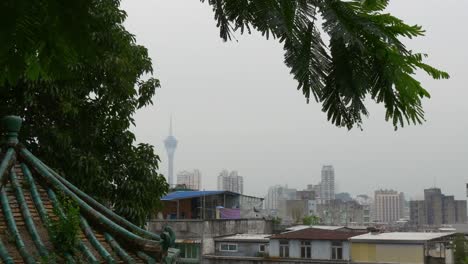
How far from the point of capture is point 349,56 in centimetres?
220

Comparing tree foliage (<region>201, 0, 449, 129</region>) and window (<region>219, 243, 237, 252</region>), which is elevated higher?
tree foliage (<region>201, 0, 449, 129</region>)

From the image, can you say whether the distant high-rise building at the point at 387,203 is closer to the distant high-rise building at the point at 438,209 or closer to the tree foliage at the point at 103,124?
the distant high-rise building at the point at 438,209

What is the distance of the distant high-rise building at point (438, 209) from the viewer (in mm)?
59556

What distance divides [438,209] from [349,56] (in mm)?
64196

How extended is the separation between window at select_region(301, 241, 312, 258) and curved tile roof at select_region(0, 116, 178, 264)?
70.4 ft

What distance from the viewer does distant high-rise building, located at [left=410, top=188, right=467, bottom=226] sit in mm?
59556

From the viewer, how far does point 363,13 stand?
2.19 m

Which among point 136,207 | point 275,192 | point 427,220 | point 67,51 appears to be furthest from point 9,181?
point 275,192

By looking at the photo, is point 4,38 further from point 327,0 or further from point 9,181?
point 9,181

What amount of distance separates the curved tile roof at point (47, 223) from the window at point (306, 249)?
21470 millimetres

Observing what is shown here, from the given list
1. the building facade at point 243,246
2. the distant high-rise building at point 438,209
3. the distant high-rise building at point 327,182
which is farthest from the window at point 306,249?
the distant high-rise building at point 327,182

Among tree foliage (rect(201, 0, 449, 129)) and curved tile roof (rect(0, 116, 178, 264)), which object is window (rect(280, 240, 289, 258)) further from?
tree foliage (rect(201, 0, 449, 129))

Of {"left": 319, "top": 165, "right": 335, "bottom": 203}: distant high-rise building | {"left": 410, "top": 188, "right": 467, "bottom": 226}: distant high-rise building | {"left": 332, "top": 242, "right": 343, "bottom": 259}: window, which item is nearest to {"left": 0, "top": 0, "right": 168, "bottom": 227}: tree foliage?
{"left": 332, "top": 242, "right": 343, "bottom": 259}: window

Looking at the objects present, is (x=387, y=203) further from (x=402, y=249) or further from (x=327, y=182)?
(x=402, y=249)
